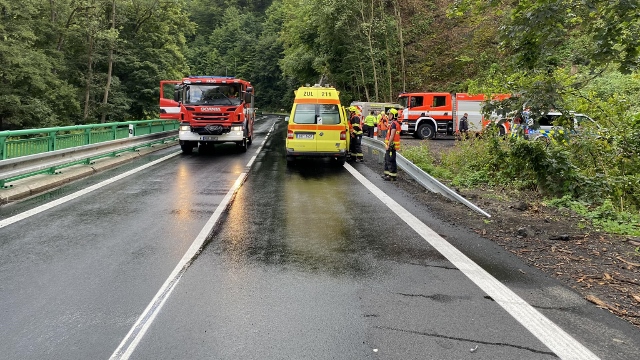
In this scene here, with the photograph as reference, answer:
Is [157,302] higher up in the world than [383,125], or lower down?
lower down

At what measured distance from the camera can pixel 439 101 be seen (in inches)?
1117

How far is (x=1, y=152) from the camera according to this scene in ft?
29.6

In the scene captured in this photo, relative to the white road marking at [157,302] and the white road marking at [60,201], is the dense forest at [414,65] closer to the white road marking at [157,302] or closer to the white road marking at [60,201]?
the white road marking at [157,302]

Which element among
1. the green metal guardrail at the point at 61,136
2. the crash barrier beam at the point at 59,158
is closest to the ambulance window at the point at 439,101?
the green metal guardrail at the point at 61,136

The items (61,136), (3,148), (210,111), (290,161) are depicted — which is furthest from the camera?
(210,111)

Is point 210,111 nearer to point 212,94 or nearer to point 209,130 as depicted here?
point 209,130

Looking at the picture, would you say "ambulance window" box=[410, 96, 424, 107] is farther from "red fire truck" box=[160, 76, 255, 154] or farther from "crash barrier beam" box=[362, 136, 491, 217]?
"crash barrier beam" box=[362, 136, 491, 217]

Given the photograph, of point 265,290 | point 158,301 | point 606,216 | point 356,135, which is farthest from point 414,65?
point 158,301

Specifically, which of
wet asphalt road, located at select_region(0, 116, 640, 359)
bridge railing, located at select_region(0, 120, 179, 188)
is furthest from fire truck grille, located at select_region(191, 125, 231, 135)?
wet asphalt road, located at select_region(0, 116, 640, 359)

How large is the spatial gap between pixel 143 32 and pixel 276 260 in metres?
41.9

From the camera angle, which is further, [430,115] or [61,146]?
[430,115]

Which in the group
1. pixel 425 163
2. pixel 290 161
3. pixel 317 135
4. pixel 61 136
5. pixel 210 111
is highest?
pixel 210 111

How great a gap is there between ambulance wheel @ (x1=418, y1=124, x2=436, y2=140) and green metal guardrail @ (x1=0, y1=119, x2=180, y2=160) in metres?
15.6

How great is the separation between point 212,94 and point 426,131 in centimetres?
1465
